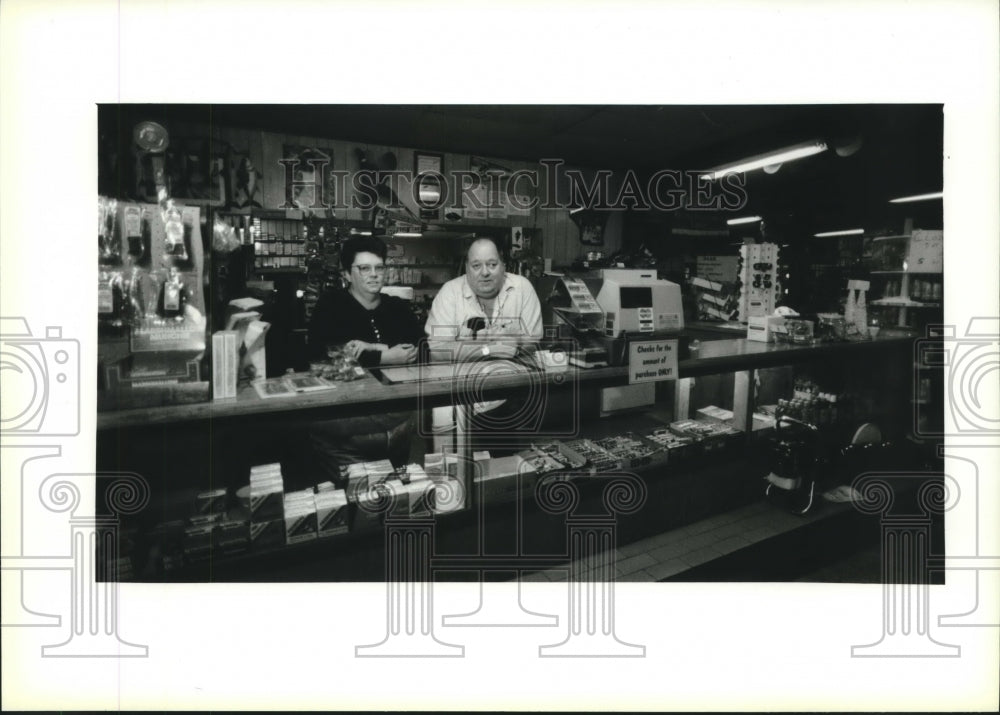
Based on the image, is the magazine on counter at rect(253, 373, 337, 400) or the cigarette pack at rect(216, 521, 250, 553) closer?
the magazine on counter at rect(253, 373, 337, 400)

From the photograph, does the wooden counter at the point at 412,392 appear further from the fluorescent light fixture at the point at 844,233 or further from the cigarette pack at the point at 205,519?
the fluorescent light fixture at the point at 844,233

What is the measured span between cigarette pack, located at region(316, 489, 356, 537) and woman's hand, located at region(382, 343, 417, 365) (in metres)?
0.61

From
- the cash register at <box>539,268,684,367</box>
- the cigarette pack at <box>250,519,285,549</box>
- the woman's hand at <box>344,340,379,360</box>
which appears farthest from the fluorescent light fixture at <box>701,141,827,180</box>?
the cigarette pack at <box>250,519,285,549</box>

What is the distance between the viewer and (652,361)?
8.04ft

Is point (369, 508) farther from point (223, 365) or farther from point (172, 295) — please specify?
point (172, 295)

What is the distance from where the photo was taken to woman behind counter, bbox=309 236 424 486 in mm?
2273

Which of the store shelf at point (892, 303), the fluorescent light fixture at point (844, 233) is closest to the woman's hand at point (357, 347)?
the store shelf at point (892, 303)

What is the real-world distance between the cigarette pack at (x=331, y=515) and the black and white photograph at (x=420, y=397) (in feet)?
0.04

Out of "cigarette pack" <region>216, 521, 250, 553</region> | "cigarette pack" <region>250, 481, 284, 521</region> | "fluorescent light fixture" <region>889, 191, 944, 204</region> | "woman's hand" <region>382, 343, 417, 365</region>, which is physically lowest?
"cigarette pack" <region>216, 521, 250, 553</region>

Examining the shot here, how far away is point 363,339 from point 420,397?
2.63 feet

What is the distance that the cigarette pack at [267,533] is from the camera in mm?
1948

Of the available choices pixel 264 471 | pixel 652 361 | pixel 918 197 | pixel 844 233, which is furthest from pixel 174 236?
pixel 844 233

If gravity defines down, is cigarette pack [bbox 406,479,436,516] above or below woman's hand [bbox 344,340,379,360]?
below

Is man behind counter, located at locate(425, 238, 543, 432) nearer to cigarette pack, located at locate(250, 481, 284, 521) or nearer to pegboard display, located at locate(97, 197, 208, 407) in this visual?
cigarette pack, located at locate(250, 481, 284, 521)
